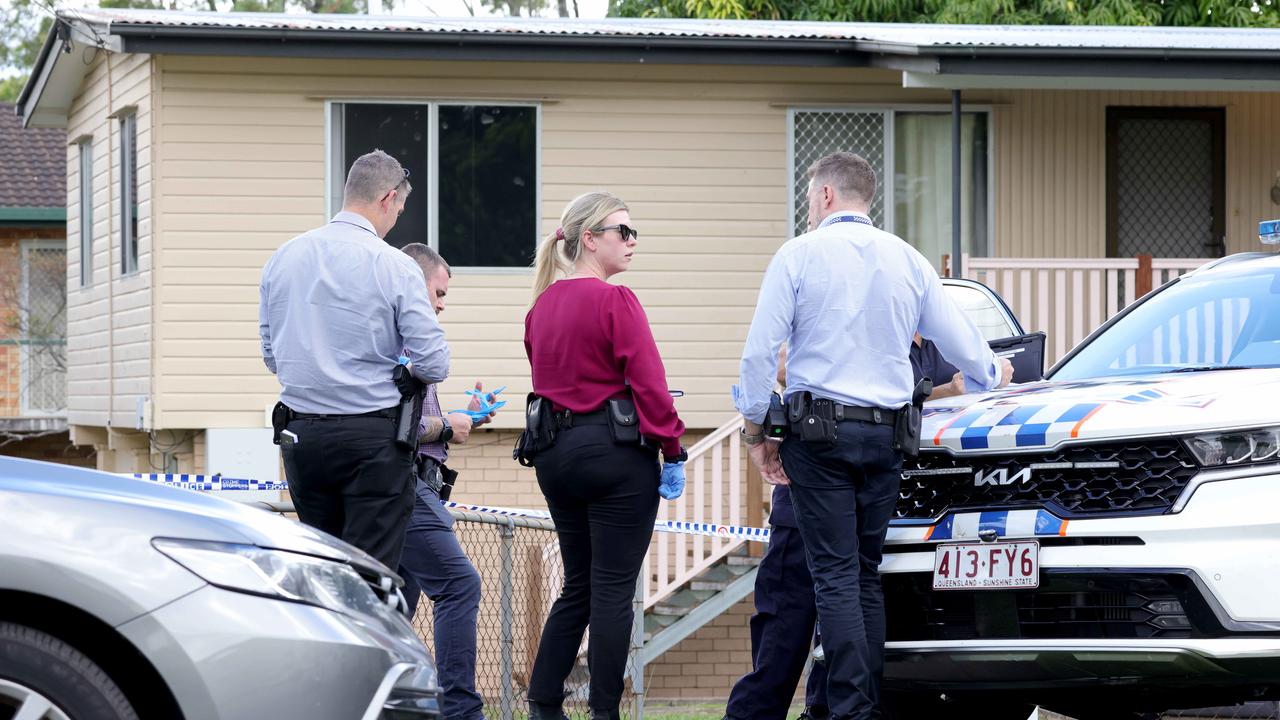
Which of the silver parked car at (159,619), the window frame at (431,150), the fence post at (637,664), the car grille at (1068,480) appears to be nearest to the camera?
the silver parked car at (159,619)

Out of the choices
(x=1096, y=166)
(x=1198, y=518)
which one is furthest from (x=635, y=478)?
(x=1096, y=166)

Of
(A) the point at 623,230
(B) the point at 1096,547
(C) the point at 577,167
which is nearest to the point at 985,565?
(B) the point at 1096,547

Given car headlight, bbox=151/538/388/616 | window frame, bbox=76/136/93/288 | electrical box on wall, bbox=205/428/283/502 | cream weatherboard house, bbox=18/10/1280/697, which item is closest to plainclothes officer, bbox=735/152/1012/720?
car headlight, bbox=151/538/388/616

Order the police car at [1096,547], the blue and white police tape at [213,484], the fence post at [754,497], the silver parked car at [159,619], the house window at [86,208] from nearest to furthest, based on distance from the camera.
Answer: the silver parked car at [159,619] < the police car at [1096,547] < the blue and white police tape at [213,484] < the fence post at [754,497] < the house window at [86,208]

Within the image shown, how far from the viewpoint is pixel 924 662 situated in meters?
5.50

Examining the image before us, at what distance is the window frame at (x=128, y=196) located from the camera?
Answer: 1505cm

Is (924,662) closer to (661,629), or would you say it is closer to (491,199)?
(661,629)

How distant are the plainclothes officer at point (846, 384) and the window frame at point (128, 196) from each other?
1037 cm

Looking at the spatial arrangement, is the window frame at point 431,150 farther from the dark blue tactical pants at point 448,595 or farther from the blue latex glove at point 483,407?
the dark blue tactical pants at point 448,595

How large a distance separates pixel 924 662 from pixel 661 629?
24.5 ft

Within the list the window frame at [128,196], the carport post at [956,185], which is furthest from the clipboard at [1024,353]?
the window frame at [128,196]

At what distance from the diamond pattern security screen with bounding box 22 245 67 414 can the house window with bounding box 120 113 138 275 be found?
945 cm

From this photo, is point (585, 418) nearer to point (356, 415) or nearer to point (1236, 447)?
point (356, 415)

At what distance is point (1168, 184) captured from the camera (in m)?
15.0
